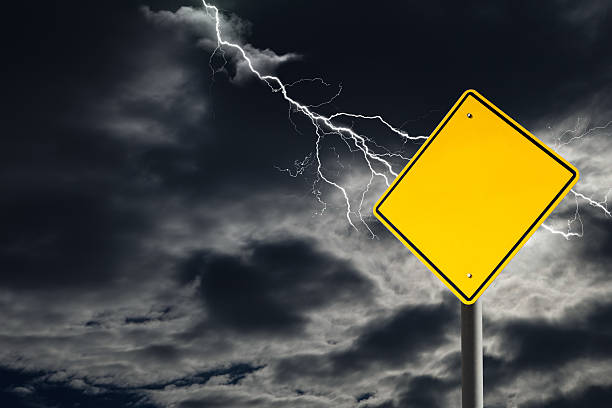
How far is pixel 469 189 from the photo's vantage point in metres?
2.50

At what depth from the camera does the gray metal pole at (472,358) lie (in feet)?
7.34

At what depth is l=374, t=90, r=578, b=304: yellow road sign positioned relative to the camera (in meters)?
2.39

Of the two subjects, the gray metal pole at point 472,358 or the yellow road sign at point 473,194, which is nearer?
the gray metal pole at point 472,358

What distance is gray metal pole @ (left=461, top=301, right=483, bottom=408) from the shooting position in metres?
2.24

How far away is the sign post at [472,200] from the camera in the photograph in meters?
2.37

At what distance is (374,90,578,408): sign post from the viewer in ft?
7.76

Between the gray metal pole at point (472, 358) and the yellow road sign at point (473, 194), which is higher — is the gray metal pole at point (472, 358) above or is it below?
below

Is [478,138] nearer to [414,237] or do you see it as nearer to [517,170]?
[517,170]

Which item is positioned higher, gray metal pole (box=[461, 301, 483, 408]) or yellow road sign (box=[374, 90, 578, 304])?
yellow road sign (box=[374, 90, 578, 304])

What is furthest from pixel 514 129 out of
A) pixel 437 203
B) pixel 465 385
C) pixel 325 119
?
pixel 325 119

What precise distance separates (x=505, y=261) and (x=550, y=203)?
36 cm

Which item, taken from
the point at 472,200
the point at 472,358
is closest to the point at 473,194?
the point at 472,200

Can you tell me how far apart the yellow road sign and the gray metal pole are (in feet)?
0.26

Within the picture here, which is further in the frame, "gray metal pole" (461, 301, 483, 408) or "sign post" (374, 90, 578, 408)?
"sign post" (374, 90, 578, 408)
